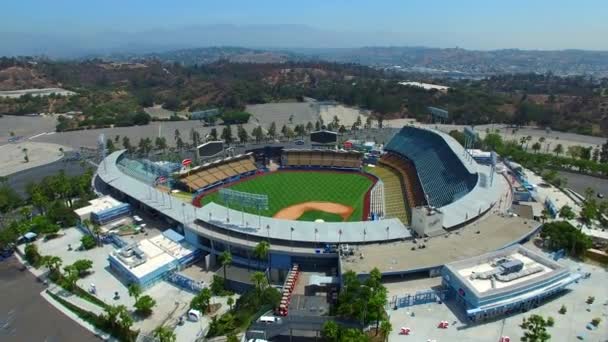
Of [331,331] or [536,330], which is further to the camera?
[331,331]

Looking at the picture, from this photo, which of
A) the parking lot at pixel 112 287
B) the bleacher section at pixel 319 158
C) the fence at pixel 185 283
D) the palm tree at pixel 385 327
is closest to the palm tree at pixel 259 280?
the fence at pixel 185 283

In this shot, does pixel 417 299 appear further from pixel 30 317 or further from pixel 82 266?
pixel 30 317

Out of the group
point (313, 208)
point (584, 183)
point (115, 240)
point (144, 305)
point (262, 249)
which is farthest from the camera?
point (584, 183)

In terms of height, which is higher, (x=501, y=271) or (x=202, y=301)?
(x=501, y=271)

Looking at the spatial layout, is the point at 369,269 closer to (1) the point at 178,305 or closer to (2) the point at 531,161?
(1) the point at 178,305

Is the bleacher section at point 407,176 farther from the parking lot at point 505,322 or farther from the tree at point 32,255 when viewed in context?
the tree at point 32,255

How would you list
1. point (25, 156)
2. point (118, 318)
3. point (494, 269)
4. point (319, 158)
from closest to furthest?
point (118, 318), point (494, 269), point (319, 158), point (25, 156)

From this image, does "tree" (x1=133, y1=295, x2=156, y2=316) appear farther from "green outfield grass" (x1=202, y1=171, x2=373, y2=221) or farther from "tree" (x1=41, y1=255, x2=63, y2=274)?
"green outfield grass" (x1=202, y1=171, x2=373, y2=221)

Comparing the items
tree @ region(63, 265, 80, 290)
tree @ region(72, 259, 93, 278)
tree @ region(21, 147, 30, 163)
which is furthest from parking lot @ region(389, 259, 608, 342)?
tree @ region(21, 147, 30, 163)

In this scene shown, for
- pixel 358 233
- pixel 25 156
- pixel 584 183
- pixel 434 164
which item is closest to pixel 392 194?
pixel 434 164
